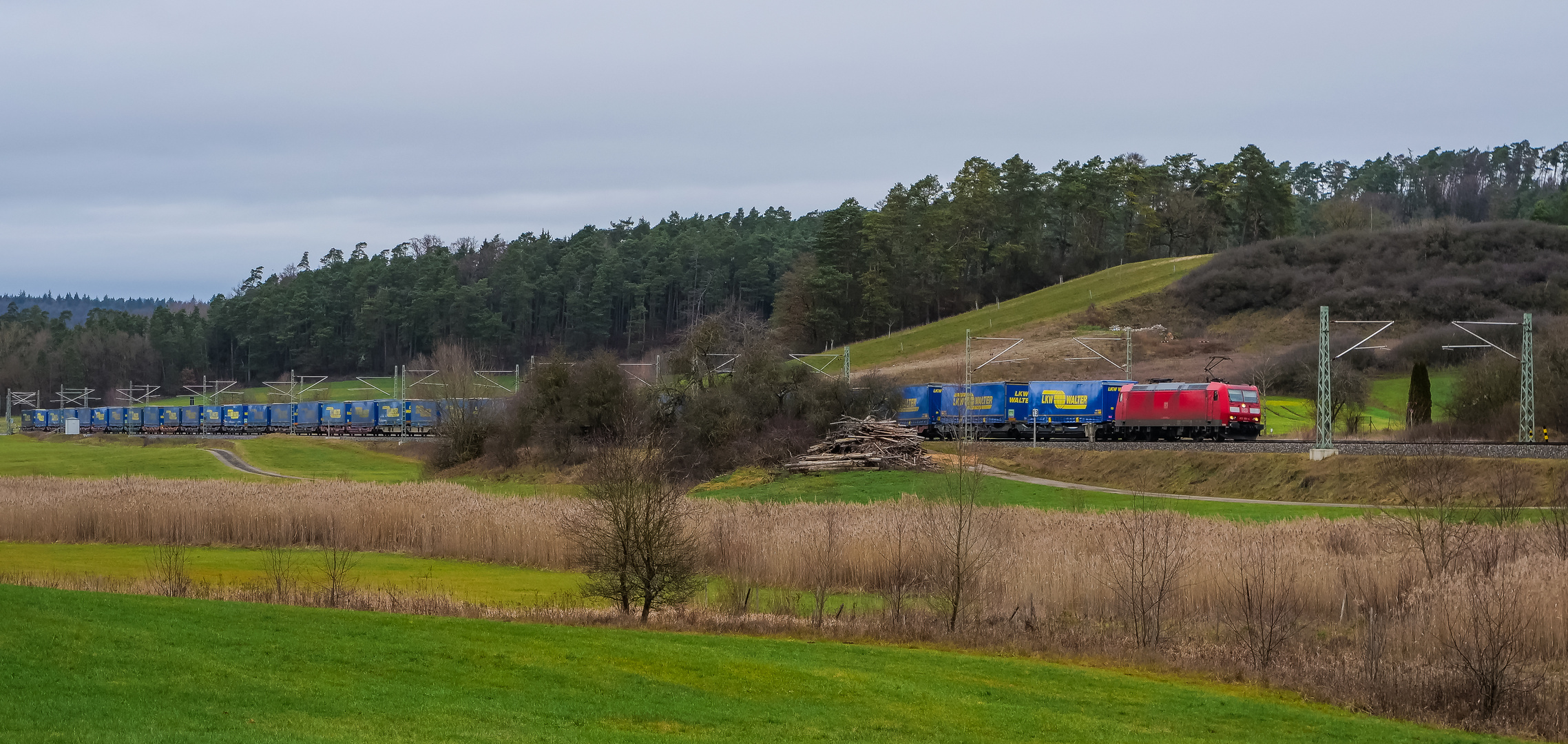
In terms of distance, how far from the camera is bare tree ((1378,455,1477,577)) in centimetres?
2720

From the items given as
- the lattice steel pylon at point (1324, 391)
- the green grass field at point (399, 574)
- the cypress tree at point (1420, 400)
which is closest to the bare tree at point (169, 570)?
the green grass field at point (399, 574)

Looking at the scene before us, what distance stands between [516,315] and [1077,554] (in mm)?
150939

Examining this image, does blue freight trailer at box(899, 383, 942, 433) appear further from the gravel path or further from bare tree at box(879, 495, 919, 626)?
bare tree at box(879, 495, 919, 626)

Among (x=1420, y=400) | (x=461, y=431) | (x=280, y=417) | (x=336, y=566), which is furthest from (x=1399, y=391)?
(x=280, y=417)

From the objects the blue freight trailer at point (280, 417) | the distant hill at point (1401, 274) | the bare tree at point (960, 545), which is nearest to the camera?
the bare tree at point (960, 545)

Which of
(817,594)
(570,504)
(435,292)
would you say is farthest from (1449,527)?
(435,292)

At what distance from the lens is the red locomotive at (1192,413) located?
63.0 meters

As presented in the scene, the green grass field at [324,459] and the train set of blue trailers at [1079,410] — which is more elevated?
the train set of blue trailers at [1079,410]

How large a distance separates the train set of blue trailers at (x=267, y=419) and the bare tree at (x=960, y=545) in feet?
192

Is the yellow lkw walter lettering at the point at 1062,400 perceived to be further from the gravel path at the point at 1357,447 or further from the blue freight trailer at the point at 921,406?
the blue freight trailer at the point at 921,406

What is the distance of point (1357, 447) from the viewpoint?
1918 inches

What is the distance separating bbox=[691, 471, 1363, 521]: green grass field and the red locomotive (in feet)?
51.7

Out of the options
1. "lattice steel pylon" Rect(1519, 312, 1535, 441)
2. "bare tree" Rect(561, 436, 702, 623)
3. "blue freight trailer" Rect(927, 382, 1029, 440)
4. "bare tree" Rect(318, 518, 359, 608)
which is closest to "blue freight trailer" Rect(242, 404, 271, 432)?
"blue freight trailer" Rect(927, 382, 1029, 440)

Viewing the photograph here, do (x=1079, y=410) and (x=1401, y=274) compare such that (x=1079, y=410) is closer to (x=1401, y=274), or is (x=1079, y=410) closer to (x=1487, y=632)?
(x=1487, y=632)
